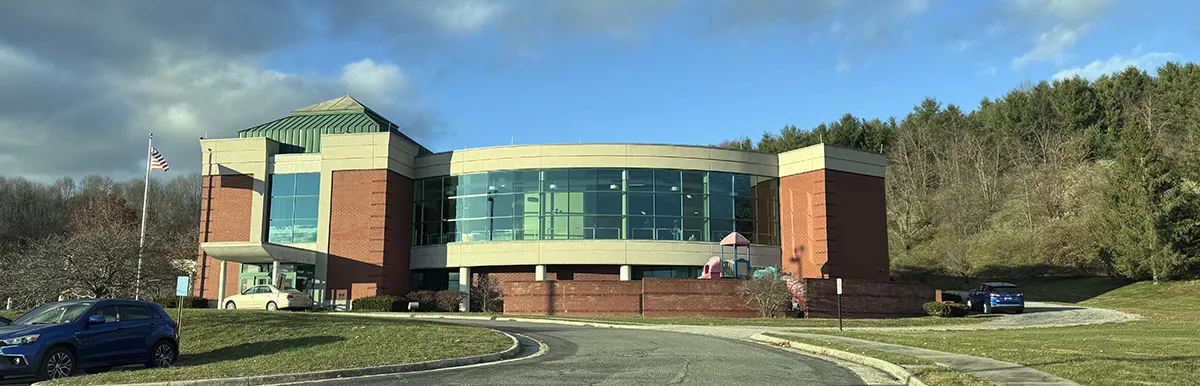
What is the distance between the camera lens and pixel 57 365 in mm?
15523

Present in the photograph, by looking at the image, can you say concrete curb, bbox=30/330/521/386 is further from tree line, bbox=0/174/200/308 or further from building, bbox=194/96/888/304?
building, bbox=194/96/888/304

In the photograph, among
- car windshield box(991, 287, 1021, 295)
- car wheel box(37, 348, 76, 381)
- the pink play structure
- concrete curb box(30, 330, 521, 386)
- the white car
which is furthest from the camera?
the pink play structure

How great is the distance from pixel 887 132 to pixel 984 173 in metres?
12.9

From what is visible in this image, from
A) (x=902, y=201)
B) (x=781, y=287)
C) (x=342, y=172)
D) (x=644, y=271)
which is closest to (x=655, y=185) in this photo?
(x=644, y=271)

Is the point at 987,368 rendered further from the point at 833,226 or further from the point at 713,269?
the point at 833,226

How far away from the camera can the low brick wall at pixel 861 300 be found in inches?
1335

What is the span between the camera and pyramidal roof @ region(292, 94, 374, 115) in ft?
167

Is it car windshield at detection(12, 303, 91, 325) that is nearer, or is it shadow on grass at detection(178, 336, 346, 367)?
car windshield at detection(12, 303, 91, 325)

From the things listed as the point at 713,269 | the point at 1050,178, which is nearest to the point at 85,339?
the point at 713,269

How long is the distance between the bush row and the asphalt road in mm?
21024

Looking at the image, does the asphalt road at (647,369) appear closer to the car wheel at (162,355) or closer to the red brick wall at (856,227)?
the car wheel at (162,355)

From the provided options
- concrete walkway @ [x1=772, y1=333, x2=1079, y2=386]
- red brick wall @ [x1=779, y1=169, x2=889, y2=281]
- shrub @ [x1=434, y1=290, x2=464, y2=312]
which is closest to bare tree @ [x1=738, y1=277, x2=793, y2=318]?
red brick wall @ [x1=779, y1=169, x2=889, y2=281]

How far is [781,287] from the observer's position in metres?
33.5

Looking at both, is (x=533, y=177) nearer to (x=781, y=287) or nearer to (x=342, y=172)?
(x=342, y=172)
